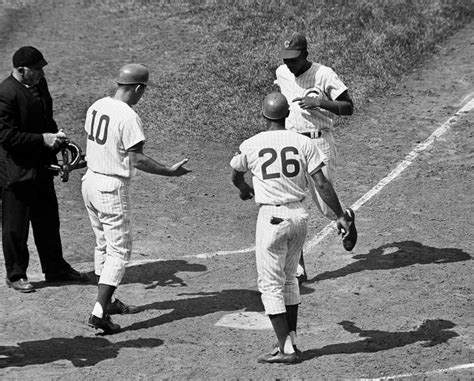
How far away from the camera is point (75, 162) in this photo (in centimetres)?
877

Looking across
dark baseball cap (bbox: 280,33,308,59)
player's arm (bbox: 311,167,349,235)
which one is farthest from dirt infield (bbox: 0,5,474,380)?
dark baseball cap (bbox: 280,33,308,59)

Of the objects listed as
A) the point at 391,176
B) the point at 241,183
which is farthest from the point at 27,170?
the point at 391,176

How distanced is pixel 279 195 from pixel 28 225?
2.95 meters

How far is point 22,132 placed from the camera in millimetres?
8531

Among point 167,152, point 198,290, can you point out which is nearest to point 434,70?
point 167,152

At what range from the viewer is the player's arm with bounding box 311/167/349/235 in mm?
6976

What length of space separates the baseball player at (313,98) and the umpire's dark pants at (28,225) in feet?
7.51

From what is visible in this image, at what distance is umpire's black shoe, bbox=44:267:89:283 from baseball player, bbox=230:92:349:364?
2.63m

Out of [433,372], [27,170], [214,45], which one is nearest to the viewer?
[433,372]

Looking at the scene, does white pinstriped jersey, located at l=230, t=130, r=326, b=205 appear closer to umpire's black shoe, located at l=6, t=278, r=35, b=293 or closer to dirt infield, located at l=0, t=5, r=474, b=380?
dirt infield, located at l=0, t=5, r=474, b=380

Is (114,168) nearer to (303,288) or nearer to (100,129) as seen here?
(100,129)

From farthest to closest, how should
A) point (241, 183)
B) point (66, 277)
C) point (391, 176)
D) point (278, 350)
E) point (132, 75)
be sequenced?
point (391, 176) → point (66, 277) → point (132, 75) → point (241, 183) → point (278, 350)

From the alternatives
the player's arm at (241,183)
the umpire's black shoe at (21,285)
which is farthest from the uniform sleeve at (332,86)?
the umpire's black shoe at (21,285)

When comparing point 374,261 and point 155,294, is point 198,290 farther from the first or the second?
point 374,261
